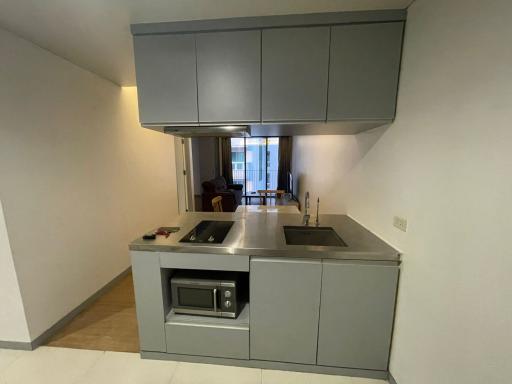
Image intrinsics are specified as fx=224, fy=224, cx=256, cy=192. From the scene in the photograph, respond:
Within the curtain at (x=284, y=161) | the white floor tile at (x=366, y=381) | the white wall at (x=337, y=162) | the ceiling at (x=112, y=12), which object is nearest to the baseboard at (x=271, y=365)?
the white floor tile at (x=366, y=381)

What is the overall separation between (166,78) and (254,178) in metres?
7.17

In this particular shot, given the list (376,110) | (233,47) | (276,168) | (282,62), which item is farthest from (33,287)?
(276,168)

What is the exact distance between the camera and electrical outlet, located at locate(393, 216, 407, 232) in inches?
54.2

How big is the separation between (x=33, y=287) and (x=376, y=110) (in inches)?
115

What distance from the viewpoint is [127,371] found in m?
1.61

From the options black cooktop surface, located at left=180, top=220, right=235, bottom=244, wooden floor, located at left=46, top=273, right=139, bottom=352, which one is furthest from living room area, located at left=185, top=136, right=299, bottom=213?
black cooktop surface, located at left=180, top=220, right=235, bottom=244

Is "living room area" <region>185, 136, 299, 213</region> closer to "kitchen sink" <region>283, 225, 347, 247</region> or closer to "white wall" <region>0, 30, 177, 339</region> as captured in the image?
"white wall" <region>0, 30, 177, 339</region>

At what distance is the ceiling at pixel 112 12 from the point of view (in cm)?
133

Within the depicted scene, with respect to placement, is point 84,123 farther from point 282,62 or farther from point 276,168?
point 276,168

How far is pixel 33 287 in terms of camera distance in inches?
70.5

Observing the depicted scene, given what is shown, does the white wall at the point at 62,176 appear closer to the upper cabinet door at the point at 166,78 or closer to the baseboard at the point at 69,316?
the baseboard at the point at 69,316

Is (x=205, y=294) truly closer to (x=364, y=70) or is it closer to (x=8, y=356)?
(x=8, y=356)

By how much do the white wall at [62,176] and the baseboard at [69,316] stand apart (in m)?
0.05

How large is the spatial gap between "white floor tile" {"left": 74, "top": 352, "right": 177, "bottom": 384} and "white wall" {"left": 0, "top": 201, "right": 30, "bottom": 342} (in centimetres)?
68
